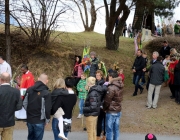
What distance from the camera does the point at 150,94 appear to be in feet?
34.8

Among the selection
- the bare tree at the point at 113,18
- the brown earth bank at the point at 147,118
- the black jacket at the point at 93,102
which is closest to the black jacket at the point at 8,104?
the black jacket at the point at 93,102

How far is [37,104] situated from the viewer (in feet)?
19.2

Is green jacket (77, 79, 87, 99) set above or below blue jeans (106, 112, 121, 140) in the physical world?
above

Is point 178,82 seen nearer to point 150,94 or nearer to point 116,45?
point 150,94

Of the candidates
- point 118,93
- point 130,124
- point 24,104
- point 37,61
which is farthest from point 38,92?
point 37,61

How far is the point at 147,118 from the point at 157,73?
1603 mm

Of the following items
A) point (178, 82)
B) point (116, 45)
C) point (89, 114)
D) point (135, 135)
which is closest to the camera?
point (89, 114)

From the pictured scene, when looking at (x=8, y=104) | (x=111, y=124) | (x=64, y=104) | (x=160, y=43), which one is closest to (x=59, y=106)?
(x=64, y=104)

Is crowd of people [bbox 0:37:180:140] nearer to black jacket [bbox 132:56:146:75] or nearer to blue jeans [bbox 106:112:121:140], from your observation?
blue jeans [bbox 106:112:121:140]

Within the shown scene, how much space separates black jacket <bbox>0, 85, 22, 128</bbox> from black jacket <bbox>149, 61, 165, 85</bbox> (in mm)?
5842

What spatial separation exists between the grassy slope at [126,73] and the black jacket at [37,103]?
124 inches

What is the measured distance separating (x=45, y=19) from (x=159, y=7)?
5255 millimetres

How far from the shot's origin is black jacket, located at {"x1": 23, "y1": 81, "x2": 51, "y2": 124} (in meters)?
5.84

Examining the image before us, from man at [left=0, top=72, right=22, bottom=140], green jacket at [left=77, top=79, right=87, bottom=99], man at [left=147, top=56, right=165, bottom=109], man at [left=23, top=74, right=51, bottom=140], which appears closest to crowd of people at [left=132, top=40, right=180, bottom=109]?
man at [left=147, top=56, right=165, bottom=109]
